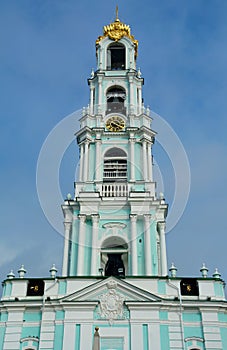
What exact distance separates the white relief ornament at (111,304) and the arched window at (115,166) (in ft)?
28.3

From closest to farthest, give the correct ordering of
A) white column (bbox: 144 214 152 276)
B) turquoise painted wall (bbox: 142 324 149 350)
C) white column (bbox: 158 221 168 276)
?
turquoise painted wall (bbox: 142 324 149 350)
white column (bbox: 144 214 152 276)
white column (bbox: 158 221 168 276)

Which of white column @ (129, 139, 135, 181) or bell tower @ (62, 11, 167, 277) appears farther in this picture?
white column @ (129, 139, 135, 181)

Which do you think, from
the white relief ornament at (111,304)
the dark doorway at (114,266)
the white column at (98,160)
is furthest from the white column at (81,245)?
the white column at (98,160)

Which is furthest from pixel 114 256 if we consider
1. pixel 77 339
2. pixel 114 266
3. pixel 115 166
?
pixel 77 339

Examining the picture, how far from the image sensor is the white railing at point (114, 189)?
2909 centimetres

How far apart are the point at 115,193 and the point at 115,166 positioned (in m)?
2.56

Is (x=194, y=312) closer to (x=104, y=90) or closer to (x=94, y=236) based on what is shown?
(x=94, y=236)

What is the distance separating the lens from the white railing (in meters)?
29.1

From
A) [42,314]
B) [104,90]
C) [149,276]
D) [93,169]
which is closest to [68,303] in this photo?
[42,314]

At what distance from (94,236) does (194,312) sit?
23.2 feet

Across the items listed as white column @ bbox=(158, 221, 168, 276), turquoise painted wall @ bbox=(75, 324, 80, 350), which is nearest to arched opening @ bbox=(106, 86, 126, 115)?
white column @ bbox=(158, 221, 168, 276)

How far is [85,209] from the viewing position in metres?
28.2

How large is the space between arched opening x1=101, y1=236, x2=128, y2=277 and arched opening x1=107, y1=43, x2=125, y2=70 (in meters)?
15.7

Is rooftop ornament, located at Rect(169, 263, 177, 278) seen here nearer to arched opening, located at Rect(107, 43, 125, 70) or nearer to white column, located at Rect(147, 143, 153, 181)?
white column, located at Rect(147, 143, 153, 181)
